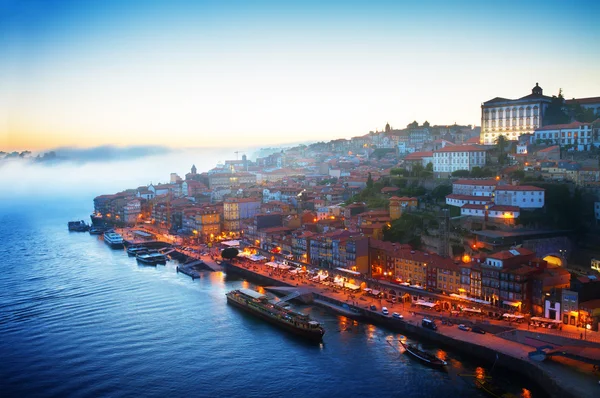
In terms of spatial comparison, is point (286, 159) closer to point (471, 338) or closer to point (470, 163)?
point (470, 163)

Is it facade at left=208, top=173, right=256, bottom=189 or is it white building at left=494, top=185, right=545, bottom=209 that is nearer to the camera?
white building at left=494, top=185, right=545, bottom=209

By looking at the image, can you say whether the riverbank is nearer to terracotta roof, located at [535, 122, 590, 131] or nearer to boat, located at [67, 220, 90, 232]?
terracotta roof, located at [535, 122, 590, 131]

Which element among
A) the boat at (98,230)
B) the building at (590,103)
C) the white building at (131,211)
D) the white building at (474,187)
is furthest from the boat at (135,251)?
the building at (590,103)

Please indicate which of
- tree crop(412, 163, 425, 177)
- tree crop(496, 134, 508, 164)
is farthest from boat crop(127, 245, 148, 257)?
tree crop(496, 134, 508, 164)

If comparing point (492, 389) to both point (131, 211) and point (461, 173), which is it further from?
point (131, 211)

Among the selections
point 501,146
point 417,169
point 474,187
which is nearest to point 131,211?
point 417,169

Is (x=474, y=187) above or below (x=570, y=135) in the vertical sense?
below
